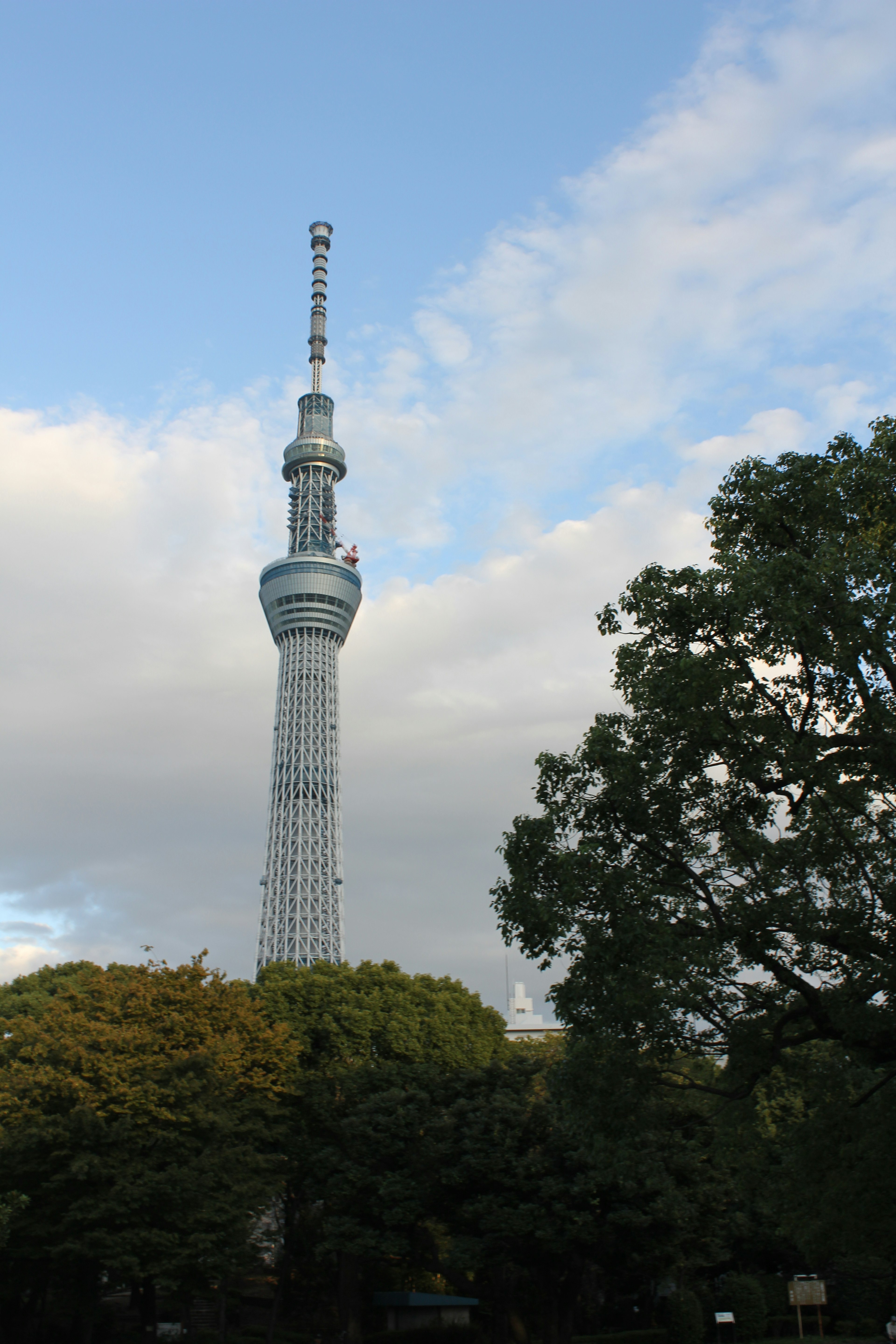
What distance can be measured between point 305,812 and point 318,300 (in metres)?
60.6

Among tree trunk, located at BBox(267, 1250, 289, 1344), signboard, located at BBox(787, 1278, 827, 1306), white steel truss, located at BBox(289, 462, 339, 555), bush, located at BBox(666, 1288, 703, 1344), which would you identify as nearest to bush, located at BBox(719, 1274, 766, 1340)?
bush, located at BBox(666, 1288, 703, 1344)

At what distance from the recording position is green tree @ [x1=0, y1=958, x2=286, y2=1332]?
28766 millimetres

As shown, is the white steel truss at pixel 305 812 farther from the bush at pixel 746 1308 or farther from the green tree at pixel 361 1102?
the bush at pixel 746 1308

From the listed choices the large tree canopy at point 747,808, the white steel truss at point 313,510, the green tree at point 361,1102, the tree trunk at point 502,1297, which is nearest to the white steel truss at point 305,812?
the white steel truss at point 313,510

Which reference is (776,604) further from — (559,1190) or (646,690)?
(559,1190)

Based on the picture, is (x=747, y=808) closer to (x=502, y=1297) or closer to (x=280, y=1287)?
(x=502, y=1297)

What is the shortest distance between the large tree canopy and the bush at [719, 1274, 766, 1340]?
85.5 feet

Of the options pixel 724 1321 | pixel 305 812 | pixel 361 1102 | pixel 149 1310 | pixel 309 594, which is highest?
pixel 309 594

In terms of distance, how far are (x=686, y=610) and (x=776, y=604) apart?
1.73 meters

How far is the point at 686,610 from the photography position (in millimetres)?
16047

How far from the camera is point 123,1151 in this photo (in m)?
29.5

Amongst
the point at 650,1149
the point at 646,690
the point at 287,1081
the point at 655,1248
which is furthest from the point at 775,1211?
the point at 646,690

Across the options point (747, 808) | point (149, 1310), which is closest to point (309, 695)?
point (149, 1310)

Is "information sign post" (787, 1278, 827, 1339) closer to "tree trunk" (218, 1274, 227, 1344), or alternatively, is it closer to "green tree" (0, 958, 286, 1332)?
"green tree" (0, 958, 286, 1332)
